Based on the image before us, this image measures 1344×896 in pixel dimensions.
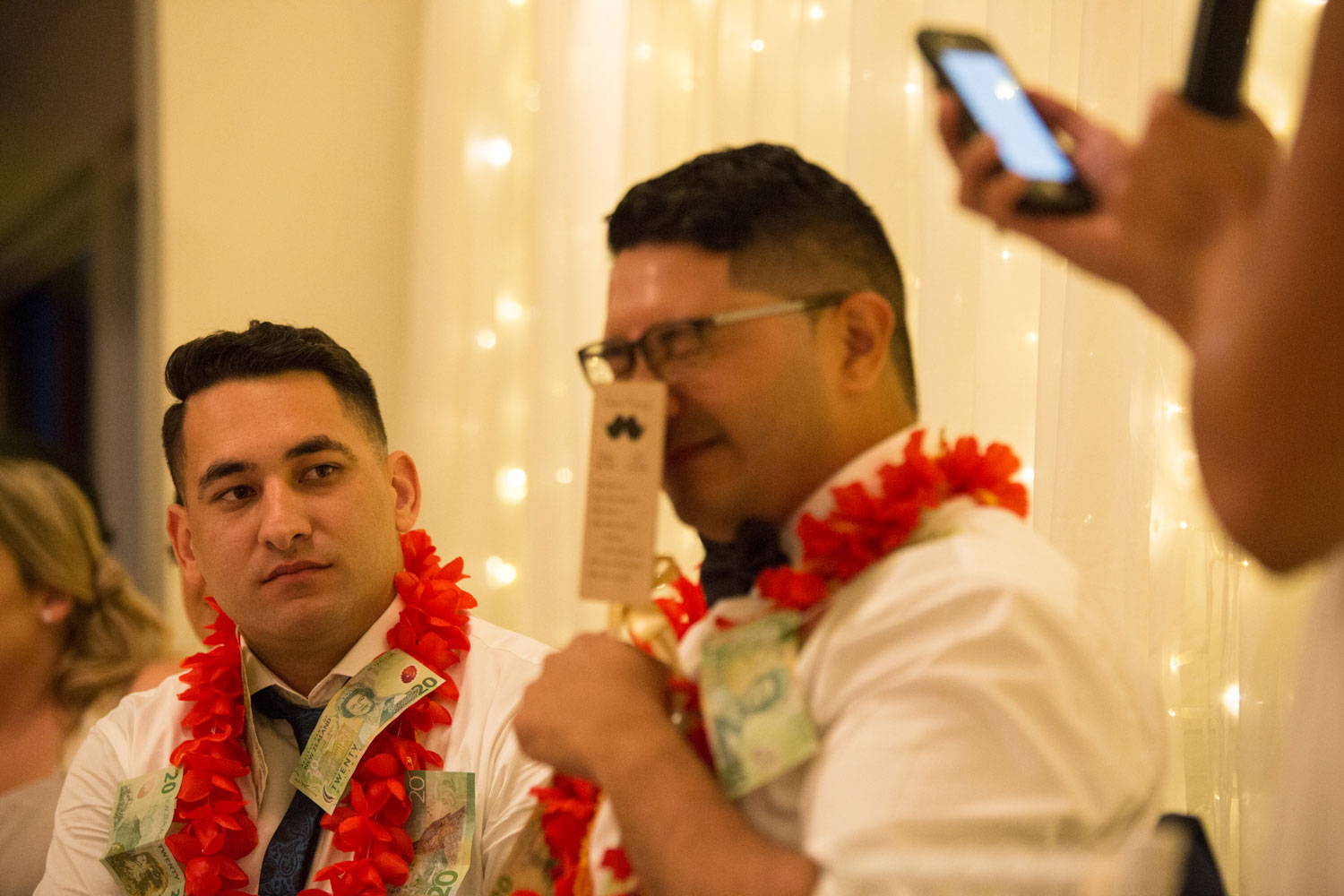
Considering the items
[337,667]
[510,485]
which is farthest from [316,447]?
Result: [510,485]

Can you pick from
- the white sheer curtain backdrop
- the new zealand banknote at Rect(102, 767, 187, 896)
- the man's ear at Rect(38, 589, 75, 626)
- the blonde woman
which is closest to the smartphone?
the white sheer curtain backdrop

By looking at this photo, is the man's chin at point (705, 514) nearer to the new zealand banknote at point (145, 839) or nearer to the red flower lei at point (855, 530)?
the red flower lei at point (855, 530)

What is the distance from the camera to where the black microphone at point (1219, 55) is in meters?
0.73

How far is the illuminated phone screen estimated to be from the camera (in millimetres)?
849

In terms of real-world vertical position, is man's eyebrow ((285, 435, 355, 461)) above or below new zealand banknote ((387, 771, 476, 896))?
above

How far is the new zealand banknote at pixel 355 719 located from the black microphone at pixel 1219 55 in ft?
4.02

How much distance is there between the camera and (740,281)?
3.53 ft

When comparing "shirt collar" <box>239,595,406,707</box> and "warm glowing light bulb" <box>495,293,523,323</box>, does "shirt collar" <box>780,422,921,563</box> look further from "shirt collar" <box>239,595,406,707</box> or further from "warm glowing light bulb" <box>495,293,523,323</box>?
"warm glowing light bulb" <box>495,293,523,323</box>

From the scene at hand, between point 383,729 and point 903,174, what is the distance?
4.50 ft

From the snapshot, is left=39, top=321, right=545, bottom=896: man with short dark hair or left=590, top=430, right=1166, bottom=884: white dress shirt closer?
left=590, top=430, right=1166, bottom=884: white dress shirt

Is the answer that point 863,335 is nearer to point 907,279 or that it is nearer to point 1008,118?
point 1008,118

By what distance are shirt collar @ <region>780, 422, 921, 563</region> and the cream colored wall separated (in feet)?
9.31

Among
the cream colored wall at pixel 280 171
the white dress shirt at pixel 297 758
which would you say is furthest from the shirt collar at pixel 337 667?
the cream colored wall at pixel 280 171

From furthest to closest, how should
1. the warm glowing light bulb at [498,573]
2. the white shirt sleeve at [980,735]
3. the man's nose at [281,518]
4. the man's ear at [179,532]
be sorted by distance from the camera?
1. the warm glowing light bulb at [498,573]
2. the man's ear at [179,532]
3. the man's nose at [281,518]
4. the white shirt sleeve at [980,735]
